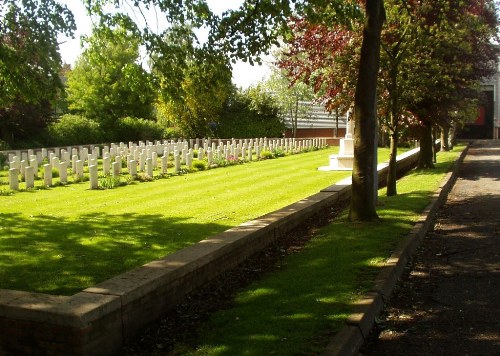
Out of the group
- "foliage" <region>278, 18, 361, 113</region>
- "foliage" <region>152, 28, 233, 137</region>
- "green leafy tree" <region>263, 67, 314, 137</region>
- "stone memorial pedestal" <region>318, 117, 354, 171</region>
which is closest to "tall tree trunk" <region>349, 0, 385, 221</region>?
"foliage" <region>152, 28, 233, 137</region>

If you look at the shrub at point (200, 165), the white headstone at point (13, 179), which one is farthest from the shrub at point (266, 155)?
the white headstone at point (13, 179)

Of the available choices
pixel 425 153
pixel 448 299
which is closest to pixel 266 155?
pixel 425 153

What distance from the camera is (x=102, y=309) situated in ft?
13.4

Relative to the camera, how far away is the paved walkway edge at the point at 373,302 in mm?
4156

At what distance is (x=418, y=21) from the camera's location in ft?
39.7

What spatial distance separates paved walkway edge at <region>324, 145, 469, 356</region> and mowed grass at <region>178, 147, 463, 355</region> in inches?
3.1

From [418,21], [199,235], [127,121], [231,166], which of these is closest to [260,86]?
[127,121]

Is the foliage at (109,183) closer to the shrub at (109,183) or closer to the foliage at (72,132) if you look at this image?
the shrub at (109,183)

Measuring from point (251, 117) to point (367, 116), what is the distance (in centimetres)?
3916

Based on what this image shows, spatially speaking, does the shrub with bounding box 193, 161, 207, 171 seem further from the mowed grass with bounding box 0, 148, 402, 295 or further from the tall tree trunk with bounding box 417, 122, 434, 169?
the tall tree trunk with bounding box 417, 122, 434, 169

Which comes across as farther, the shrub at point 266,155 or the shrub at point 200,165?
the shrub at point 266,155

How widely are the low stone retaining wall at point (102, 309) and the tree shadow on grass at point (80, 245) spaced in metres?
0.92

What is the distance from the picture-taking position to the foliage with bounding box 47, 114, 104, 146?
3077cm

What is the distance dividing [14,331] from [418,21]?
10746 mm
